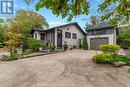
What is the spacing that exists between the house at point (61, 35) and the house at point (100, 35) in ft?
7.76

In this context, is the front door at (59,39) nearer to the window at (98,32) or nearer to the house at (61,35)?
the house at (61,35)

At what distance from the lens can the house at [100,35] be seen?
86.3 feet

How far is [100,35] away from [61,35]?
6125 mm

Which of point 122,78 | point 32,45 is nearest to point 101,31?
point 32,45

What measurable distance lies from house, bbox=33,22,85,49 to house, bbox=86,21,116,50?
2365mm

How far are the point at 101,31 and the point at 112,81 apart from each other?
20287 millimetres

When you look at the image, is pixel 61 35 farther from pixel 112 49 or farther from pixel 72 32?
pixel 112 49

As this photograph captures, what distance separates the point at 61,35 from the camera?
2783 cm

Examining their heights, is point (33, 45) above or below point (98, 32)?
below

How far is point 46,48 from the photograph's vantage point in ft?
85.1

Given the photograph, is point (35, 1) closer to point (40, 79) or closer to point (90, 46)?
point (40, 79)

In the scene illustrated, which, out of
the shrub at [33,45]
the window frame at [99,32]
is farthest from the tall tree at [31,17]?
the shrub at [33,45]

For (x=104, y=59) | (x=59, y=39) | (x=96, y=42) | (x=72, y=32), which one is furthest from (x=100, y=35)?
(x=104, y=59)

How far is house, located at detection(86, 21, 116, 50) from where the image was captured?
1035 inches
